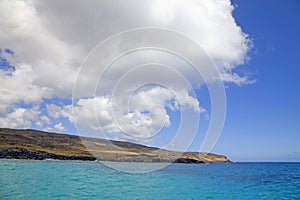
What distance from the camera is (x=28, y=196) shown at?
2036 centimetres

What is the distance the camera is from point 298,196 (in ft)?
88.2

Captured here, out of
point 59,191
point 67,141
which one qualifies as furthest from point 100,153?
point 59,191

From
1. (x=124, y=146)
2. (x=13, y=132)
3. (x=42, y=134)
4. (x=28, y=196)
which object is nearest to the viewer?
(x=28, y=196)

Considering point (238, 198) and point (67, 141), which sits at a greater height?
point (67, 141)

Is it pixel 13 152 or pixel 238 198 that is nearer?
pixel 238 198

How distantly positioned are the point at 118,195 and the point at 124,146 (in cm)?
17876

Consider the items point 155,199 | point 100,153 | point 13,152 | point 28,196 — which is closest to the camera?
point 28,196

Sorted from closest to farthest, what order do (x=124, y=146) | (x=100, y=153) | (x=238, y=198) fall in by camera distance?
(x=238, y=198) < (x=100, y=153) < (x=124, y=146)

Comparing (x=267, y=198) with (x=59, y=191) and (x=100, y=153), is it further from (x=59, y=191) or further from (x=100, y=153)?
(x=100, y=153)

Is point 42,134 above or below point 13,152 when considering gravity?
above

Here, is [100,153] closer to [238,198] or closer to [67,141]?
[67,141]

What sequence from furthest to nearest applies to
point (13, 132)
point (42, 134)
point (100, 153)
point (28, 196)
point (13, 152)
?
point (42, 134), point (13, 132), point (100, 153), point (13, 152), point (28, 196)

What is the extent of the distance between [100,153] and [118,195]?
4976 inches

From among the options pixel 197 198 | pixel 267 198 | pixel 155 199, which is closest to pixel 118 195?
pixel 155 199
